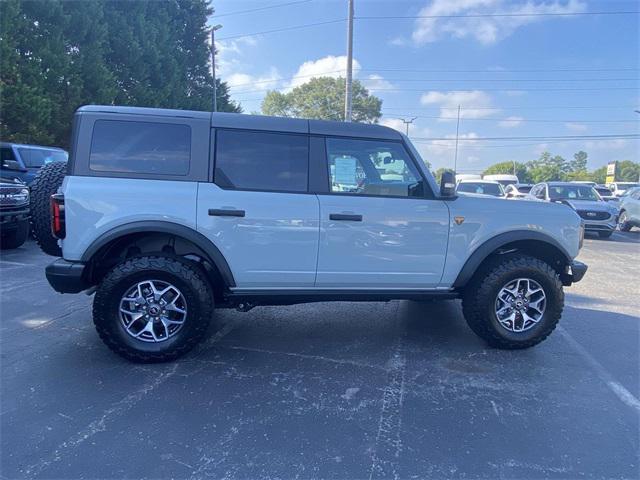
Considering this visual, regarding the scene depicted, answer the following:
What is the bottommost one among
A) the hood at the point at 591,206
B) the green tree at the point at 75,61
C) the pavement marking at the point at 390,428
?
the pavement marking at the point at 390,428

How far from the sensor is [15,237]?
765 cm

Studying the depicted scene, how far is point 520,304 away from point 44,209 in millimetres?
4379

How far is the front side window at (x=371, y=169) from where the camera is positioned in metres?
3.50

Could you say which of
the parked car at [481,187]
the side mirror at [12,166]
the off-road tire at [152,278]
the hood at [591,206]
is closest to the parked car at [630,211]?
the hood at [591,206]

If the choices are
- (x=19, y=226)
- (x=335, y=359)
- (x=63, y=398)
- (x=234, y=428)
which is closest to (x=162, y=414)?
(x=234, y=428)

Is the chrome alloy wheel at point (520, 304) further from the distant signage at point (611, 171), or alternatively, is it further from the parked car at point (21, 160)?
the distant signage at point (611, 171)

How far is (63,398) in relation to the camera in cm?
281

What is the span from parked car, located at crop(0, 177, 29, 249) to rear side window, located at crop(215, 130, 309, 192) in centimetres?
593

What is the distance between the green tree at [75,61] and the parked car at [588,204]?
16.7m

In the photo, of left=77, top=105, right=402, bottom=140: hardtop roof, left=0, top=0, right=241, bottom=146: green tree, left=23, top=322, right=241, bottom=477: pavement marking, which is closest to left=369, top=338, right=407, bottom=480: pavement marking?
left=23, top=322, right=241, bottom=477: pavement marking

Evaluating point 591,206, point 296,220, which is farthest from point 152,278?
point 591,206

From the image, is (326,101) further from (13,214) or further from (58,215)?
(58,215)

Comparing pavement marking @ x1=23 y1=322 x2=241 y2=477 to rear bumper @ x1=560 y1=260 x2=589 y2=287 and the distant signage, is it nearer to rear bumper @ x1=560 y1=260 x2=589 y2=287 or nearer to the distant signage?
rear bumper @ x1=560 y1=260 x2=589 y2=287

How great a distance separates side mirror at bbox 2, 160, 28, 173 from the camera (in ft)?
29.5
